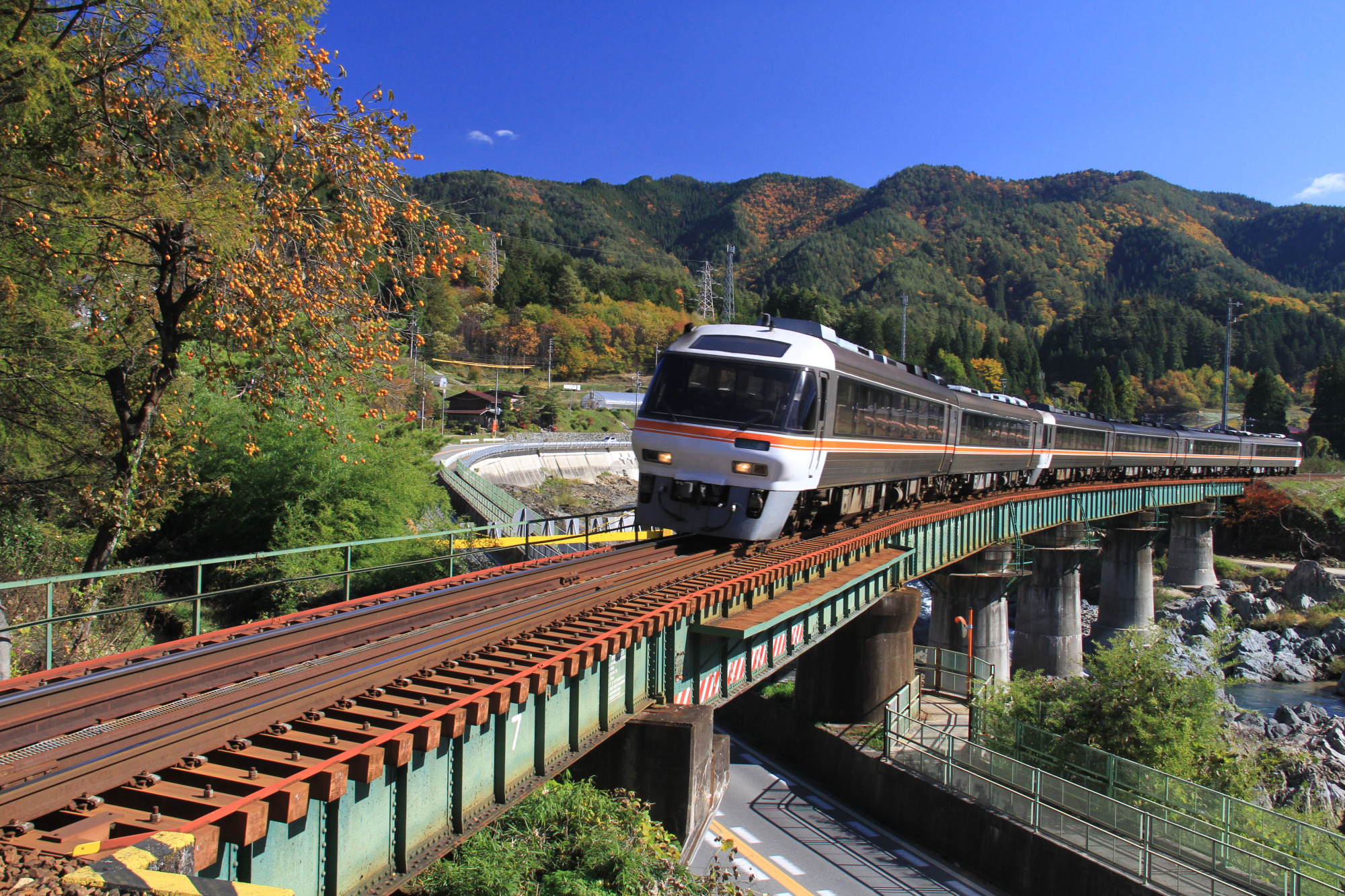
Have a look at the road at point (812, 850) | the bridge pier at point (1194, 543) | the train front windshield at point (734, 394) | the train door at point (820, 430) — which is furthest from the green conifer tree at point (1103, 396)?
the train front windshield at point (734, 394)

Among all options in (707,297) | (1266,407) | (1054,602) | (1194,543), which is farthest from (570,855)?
(1266,407)

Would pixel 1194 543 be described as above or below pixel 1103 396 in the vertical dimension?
below

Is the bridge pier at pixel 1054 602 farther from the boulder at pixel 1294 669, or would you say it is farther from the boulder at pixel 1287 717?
the boulder at pixel 1294 669

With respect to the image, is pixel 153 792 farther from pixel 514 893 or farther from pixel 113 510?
pixel 113 510

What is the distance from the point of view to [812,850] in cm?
1842

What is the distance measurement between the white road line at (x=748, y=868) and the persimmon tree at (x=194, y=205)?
11458 millimetres

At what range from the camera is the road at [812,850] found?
16.7 meters

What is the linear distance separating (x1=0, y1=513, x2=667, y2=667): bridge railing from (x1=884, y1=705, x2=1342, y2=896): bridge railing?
30.8 ft

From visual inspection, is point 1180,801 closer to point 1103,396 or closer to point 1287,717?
point 1287,717

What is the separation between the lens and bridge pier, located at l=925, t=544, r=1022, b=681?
98.2 ft

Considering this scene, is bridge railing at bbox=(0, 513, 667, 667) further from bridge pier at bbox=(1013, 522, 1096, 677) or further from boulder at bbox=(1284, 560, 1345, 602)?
boulder at bbox=(1284, 560, 1345, 602)

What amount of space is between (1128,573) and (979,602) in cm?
1939

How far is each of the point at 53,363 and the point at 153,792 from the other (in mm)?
11184

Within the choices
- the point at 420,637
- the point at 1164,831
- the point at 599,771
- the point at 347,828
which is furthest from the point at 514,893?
the point at 1164,831
